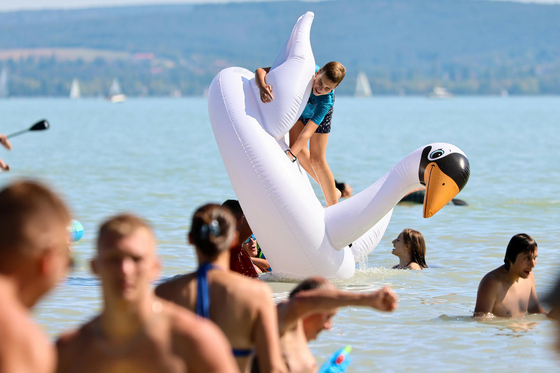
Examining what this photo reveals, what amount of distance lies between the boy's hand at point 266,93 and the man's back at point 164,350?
473 cm

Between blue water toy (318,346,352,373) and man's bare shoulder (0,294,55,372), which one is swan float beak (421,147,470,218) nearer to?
blue water toy (318,346,352,373)

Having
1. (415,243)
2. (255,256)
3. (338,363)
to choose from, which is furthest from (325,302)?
(415,243)

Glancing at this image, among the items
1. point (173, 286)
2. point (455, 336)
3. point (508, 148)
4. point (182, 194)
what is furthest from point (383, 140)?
point (173, 286)

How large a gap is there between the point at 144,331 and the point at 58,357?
1.05 feet

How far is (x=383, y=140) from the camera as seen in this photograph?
140 ft

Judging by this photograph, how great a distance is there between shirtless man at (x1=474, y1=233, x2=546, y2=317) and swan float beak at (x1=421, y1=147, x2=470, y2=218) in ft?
3.81

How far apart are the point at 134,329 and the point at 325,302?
1.12 meters

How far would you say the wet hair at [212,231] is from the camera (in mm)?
2887

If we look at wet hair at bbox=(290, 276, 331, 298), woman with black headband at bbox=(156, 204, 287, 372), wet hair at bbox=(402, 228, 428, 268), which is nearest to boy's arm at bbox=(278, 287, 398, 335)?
wet hair at bbox=(290, 276, 331, 298)

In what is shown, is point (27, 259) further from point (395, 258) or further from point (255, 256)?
point (395, 258)

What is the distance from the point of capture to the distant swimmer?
324 inches

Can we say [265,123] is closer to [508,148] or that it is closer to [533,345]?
[533,345]

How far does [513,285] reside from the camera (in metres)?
5.81

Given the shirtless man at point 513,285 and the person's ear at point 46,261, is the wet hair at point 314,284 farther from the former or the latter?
the shirtless man at point 513,285
